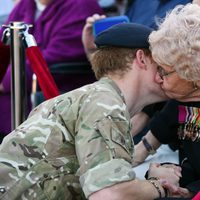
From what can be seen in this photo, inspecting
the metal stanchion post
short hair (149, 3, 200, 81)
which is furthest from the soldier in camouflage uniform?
the metal stanchion post

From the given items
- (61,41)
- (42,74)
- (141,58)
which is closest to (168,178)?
(141,58)

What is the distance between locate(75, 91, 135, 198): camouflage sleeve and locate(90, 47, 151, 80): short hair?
242 millimetres

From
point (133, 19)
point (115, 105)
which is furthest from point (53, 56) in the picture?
point (115, 105)

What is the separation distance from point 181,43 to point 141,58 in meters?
0.17

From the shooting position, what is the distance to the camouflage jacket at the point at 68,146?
1.89m

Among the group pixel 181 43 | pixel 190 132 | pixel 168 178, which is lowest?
pixel 168 178

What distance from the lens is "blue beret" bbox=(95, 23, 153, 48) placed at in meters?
2.14

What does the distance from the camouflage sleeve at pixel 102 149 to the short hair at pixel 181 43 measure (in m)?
0.29

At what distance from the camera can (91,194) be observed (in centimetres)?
186

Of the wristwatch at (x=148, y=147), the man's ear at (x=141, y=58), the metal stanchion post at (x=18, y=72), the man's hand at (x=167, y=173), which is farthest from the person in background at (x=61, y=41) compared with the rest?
the man's ear at (x=141, y=58)

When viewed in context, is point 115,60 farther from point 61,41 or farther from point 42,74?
point 61,41

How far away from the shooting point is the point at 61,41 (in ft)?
13.1

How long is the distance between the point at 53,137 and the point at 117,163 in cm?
25

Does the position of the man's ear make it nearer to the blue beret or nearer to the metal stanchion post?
the blue beret
